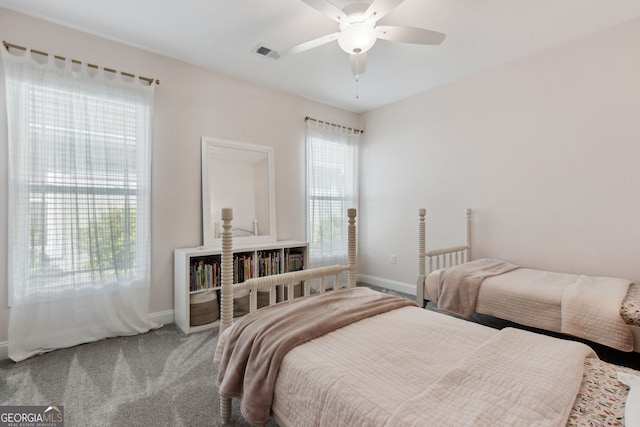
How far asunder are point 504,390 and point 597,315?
1.36m

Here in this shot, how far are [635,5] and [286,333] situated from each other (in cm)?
326

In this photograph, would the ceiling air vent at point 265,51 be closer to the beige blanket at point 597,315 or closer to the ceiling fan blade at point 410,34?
the ceiling fan blade at point 410,34

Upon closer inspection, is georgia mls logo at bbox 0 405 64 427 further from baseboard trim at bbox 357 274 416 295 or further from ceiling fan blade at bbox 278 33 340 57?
baseboard trim at bbox 357 274 416 295

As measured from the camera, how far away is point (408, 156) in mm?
3896

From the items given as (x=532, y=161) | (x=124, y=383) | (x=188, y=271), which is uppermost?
(x=532, y=161)

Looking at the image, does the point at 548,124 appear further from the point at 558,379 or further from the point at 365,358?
the point at 365,358

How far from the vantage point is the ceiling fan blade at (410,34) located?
187cm

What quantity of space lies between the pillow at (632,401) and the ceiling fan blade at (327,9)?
6.66 ft

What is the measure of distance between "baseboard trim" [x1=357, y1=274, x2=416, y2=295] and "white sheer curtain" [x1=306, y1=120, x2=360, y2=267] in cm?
48

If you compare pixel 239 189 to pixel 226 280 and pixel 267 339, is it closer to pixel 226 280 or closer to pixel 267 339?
pixel 226 280

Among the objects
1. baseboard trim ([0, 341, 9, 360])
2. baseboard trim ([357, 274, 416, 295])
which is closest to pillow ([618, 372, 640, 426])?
baseboard trim ([357, 274, 416, 295])

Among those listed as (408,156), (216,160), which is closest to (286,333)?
(216,160)

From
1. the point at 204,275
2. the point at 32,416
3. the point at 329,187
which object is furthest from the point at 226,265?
the point at 329,187

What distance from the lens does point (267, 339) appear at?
51.3 inches
